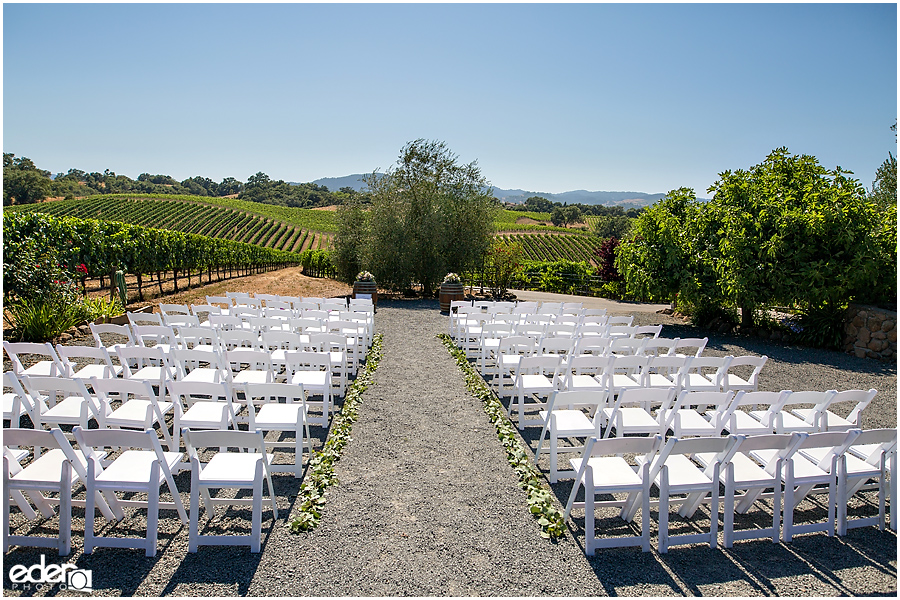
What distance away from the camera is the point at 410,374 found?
294 inches

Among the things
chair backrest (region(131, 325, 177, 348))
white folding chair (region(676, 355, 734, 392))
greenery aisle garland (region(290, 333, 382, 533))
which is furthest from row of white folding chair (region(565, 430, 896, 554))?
chair backrest (region(131, 325, 177, 348))

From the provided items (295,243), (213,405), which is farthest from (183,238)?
(295,243)

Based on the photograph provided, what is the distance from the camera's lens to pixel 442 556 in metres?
3.14

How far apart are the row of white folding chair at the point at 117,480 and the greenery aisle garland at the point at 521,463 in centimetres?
189

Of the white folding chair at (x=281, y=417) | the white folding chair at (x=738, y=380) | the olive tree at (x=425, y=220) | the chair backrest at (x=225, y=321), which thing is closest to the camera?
the white folding chair at (x=281, y=417)

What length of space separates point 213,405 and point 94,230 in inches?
514

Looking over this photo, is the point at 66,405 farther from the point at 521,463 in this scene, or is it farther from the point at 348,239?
the point at 348,239

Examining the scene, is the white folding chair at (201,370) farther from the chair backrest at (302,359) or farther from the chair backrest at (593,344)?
the chair backrest at (593,344)

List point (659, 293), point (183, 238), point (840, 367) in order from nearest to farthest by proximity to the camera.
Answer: point (840, 367) → point (659, 293) → point (183, 238)

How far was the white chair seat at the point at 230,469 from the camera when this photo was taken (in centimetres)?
320

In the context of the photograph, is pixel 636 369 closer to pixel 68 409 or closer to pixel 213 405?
pixel 213 405

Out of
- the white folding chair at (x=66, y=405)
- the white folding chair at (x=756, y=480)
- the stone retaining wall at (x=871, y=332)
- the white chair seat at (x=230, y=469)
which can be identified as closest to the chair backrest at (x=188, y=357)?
the white folding chair at (x=66, y=405)

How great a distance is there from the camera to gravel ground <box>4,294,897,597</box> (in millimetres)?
2893

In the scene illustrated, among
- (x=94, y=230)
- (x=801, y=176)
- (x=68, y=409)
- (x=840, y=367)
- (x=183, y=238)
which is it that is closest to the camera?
(x=68, y=409)
